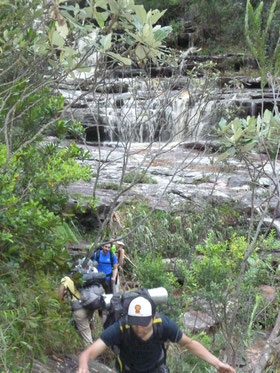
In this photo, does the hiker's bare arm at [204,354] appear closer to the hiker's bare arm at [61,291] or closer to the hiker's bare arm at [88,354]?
the hiker's bare arm at [88,354]

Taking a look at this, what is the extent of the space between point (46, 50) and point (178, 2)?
1009 inches

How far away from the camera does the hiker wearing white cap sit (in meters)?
3.91

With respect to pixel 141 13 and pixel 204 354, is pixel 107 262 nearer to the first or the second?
pixel 204 354

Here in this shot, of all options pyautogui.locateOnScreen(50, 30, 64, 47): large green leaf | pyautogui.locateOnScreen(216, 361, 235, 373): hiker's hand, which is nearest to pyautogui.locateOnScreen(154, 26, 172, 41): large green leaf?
pyautogui.locateOnScreen(50, 30, 64, 47): large green leaf

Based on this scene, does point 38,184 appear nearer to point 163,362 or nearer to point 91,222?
point 163,362

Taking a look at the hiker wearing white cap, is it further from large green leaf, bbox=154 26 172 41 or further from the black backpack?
the black backpack

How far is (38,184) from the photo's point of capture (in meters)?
6.11

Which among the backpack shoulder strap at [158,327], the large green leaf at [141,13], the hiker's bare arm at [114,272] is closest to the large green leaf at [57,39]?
the large green leaf at [141,13]

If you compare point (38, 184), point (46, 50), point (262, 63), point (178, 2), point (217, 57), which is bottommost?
point (217, 57)

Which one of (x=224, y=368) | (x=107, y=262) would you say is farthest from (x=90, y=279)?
(x=224, y=368)

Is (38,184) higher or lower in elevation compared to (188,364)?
higher

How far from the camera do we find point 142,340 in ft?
13.1

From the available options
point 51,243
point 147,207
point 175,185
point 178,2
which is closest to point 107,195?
point 147,207

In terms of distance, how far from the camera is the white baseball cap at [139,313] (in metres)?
3.90
